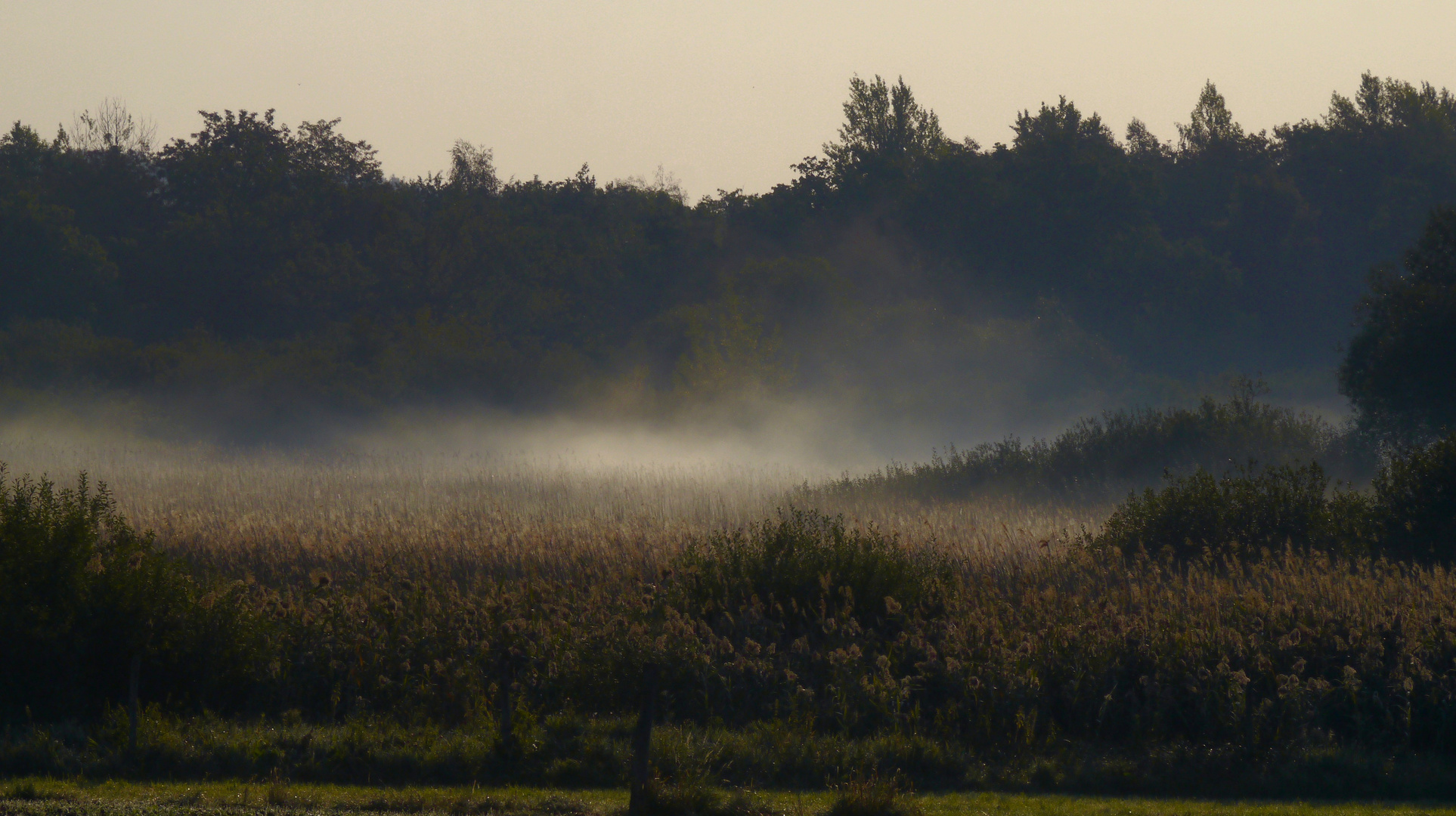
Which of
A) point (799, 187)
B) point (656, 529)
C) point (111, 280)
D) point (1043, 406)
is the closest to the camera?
point (656, 529)

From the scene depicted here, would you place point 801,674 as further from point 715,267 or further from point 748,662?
point 715,267

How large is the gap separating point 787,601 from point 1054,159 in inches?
2692

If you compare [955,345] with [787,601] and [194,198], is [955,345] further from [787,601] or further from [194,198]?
[787,601]

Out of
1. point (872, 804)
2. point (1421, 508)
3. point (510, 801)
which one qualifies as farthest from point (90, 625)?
point (1421, 508)

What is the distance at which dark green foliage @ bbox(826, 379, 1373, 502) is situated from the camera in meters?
35.8

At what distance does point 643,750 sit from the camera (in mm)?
10305

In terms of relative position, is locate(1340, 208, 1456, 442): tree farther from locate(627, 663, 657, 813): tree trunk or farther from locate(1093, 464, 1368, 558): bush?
locate(627, 663, 657, 813): tree trunk

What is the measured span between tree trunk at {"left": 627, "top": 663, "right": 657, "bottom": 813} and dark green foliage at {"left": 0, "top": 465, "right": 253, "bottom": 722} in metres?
6.01

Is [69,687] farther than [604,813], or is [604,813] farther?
[69,687]

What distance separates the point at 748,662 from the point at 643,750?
4074 mm

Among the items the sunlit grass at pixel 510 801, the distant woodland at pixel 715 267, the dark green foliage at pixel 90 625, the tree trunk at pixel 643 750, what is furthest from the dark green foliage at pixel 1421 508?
the distant woodland at pixel 715 267

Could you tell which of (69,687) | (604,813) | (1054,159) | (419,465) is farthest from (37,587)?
(1054,159)

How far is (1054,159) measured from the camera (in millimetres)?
80375

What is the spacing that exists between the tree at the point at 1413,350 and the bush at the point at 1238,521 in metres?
13.4
